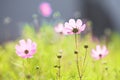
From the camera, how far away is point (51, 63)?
2.17 meters

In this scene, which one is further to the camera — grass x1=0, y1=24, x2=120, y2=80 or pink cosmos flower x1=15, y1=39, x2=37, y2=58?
grass x1=0, y1=24, x2=120, y2=80

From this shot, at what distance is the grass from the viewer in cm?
193

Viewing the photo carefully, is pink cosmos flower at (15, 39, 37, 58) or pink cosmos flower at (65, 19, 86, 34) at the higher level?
pink cosmos flower at (65, 19, 86, 34)

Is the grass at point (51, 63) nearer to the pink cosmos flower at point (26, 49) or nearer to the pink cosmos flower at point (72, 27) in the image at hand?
the pink cosmos flower at point (26, 49)

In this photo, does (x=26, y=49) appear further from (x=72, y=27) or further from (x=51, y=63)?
(x=51, y=63)

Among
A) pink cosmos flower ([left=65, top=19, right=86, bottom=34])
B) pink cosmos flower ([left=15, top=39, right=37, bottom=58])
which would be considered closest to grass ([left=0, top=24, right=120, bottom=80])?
pink cosmos flower ([left=15, top=39, right=37, bottom=58])

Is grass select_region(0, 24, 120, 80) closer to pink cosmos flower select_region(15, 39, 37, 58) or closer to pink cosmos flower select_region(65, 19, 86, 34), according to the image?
pink cosmos flower select_region(15, 39, 37, 58)

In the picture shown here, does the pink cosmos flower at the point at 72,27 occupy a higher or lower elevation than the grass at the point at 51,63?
higher

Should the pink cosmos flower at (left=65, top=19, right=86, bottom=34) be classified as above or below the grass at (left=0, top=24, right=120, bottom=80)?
above

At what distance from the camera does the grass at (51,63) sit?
1.93 metres

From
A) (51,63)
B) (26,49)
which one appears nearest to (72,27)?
(26,49)

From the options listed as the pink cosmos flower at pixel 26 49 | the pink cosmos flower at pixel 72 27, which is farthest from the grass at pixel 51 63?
the pink cosmos flower at pixel 72 27

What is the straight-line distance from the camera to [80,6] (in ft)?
22.9

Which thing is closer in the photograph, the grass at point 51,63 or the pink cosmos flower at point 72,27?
the pink cosmos flower at point 72,27
